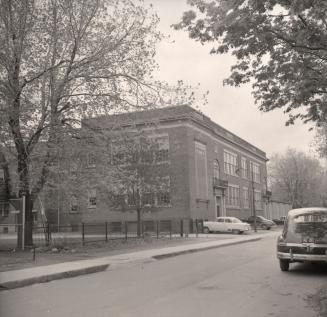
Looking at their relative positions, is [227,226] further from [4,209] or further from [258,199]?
[258,199]

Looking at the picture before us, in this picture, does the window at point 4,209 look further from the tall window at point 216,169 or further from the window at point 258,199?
the window at point 258,199

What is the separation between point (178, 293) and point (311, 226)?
5.28 m

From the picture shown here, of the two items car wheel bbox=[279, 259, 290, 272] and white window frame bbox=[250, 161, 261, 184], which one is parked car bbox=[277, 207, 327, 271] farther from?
white window frame bbox=[250, 161, 261, 184]

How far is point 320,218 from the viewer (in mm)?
14570

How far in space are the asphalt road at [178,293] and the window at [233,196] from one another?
44815 millimetres

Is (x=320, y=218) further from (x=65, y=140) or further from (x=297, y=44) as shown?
(x=65, y=140)

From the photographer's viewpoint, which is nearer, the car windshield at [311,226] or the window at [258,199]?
the car windshield at [311,226]

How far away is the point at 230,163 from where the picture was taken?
63.0m

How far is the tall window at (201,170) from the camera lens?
49.9 metres

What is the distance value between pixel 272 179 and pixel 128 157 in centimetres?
6796

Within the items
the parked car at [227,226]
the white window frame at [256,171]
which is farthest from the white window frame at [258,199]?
the parked car at [227,226]

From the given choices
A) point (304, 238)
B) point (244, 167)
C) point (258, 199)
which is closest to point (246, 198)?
point (244, 167)

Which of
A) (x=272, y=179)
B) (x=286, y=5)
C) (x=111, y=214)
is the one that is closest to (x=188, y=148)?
(x=111, y=214)

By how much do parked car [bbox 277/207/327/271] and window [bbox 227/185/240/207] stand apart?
45.4 metres
